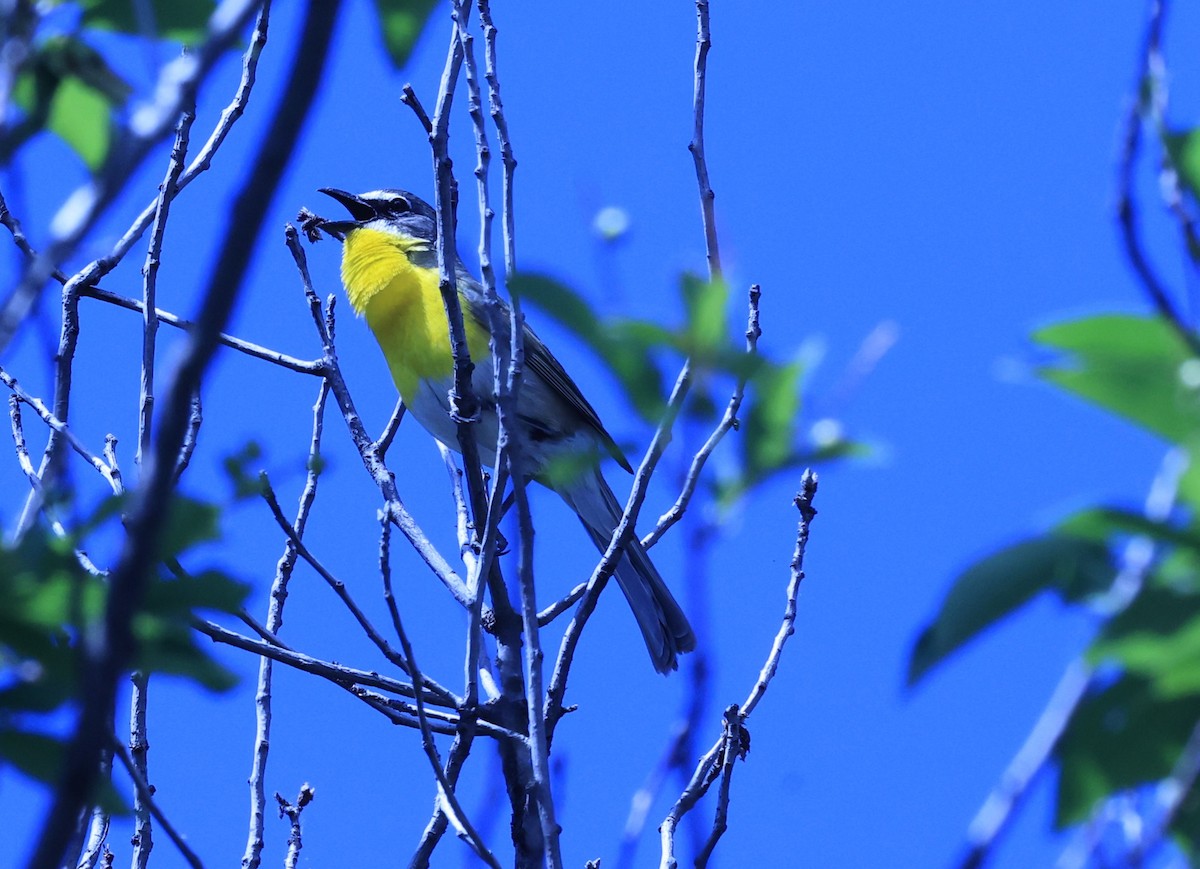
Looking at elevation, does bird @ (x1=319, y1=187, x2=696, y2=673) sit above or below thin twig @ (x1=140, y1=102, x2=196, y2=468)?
above

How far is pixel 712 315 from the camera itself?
4.66 ft

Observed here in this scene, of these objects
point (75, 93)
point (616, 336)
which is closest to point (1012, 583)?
point (616, 336)

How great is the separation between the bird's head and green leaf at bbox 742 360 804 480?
6230 mm

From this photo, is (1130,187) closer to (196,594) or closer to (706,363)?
(706,363)

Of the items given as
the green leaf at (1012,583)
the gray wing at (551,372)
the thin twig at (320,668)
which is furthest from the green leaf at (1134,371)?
the gray wing at (551,372)

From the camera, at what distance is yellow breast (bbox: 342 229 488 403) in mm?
6449

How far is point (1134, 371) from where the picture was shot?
1273mm

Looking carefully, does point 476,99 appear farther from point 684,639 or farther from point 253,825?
point 684,639

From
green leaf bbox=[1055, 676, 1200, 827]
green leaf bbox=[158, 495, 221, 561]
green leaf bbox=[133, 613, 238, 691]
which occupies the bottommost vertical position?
green leaf bbox=[1055, 676, 1200, 827]

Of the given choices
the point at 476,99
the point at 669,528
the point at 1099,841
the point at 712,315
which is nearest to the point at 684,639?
the point at 669,528

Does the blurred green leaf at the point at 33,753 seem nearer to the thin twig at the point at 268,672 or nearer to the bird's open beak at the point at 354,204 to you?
the thin twig at the point at 268,672

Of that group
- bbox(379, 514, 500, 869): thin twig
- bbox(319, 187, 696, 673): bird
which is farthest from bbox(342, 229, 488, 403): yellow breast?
bbox(379, 514, 500, 869): thin twig

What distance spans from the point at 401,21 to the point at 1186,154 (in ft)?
2.99

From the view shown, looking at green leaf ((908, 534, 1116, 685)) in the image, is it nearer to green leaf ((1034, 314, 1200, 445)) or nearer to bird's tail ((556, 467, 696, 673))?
green leaf ((1034, 314, 1200, 445))
